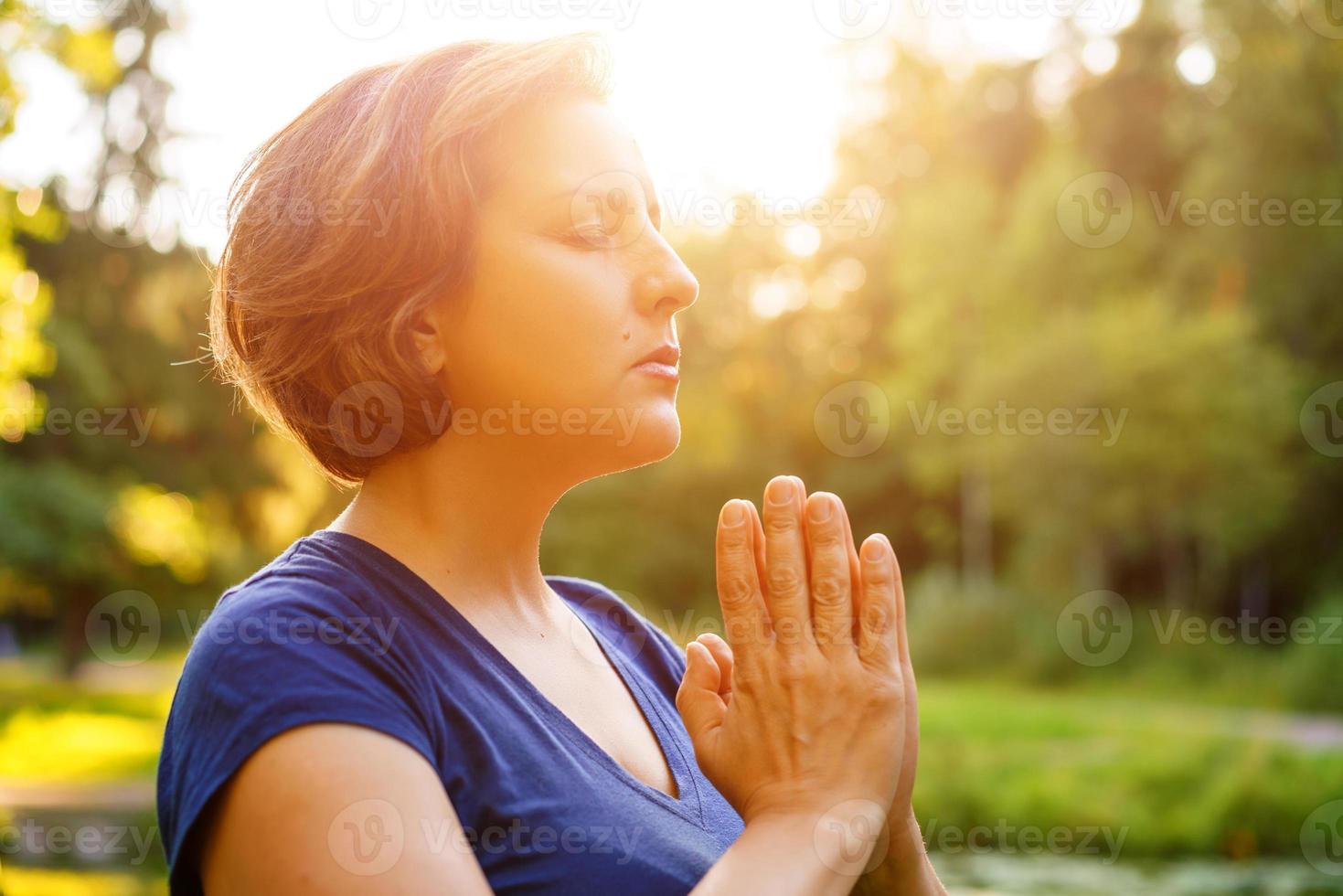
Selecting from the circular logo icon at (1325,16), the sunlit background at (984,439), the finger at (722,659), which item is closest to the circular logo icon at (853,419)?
the sunlit background at (984,439)

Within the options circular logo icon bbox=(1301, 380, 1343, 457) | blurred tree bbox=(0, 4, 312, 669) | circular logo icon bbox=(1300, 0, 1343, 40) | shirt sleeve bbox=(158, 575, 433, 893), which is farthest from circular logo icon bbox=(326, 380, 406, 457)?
circular logo icon bbox=(1300, 0, 1343, 40)

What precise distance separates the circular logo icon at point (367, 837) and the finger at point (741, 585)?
16.8 inches

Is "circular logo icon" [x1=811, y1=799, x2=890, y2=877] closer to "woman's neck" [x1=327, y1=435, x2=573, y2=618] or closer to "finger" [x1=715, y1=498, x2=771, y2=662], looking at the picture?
"finger" [x1=715, y1=498, x2=771, y2=662]

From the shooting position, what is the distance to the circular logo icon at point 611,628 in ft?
5.42

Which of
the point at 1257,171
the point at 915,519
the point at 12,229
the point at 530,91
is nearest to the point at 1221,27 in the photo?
the point at 1257,171

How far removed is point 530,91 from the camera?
1.44 metres

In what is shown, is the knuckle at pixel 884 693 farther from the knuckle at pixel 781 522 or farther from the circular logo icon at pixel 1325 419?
the circular logo icon at pixel 1325 419

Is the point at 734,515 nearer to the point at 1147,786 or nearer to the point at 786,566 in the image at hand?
the point at 786,566

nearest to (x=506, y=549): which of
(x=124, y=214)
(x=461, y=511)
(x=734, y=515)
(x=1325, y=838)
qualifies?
(x=461, y=511)

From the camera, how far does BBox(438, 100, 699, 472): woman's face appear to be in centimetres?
141

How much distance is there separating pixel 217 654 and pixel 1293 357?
70.2 ft

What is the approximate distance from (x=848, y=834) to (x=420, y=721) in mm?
454

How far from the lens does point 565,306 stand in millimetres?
1408

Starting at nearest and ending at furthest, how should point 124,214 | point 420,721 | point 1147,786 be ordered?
point 420,721, point 1147,786, point 124,214
